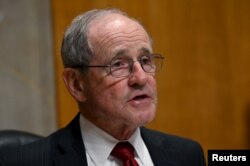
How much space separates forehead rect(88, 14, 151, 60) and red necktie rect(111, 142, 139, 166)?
1.10 feet

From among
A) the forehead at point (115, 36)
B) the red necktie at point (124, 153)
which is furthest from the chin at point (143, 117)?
the forehead at point (115, 36)

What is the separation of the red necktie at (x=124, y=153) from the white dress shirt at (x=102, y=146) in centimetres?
1

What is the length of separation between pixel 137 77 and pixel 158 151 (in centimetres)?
38

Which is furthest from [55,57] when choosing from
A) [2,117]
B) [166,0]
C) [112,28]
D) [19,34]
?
[112,28]

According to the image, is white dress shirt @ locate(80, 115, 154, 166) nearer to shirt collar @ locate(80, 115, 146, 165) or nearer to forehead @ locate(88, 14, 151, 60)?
shirt collar @ locate(80, 115, 146, 165)

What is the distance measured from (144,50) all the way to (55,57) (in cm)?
138

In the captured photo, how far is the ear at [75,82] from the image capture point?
5.68 feet

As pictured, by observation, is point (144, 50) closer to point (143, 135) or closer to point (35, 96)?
point (143, 135)

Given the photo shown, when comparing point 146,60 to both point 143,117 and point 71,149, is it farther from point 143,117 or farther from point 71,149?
point 71,149

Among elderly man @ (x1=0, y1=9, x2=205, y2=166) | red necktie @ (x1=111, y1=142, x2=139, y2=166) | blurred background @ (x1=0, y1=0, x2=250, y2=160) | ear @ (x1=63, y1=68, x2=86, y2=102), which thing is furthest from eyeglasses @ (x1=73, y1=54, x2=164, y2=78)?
blurred background @ (x1=0, y1=0, x2=250, y2=160)

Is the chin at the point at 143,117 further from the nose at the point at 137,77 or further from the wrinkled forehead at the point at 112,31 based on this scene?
the wrinkled forehead at the point at 112,31

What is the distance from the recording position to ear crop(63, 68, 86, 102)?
1731mm

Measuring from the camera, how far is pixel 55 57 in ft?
9.69

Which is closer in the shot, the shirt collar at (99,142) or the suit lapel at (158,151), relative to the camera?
the shirt collar at (99,142)
